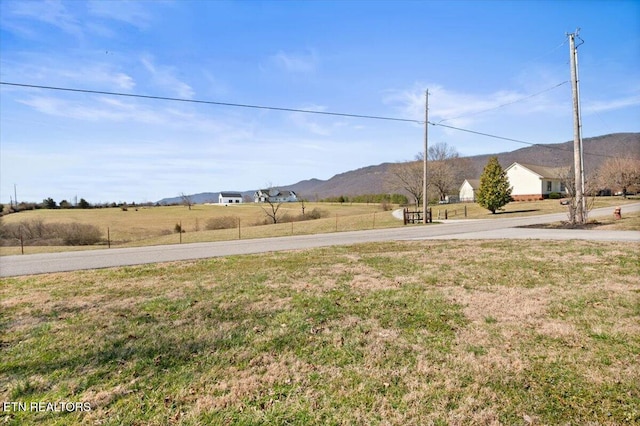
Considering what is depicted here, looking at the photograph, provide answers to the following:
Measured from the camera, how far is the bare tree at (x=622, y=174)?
46250 millimetres

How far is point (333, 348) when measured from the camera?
3.99 metres

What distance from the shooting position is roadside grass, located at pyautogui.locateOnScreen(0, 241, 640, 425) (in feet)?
9.37

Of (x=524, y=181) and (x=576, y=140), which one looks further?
(x=524, y=181)

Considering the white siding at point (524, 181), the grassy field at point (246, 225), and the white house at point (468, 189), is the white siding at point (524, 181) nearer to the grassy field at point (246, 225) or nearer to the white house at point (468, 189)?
the grassy field at point (246, 225)

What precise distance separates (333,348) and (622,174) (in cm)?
6033

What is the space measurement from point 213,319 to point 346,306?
2.06 meters

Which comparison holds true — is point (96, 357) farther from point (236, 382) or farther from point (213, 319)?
point (236, 382)

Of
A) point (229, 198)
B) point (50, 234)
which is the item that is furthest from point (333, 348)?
point (229, 198)

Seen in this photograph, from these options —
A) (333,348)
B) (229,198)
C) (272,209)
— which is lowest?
(333,348)

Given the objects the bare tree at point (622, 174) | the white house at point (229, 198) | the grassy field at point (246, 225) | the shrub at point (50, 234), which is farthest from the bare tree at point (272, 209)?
the white house at point (229, 198)

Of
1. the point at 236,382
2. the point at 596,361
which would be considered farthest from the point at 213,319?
the point at 596,361

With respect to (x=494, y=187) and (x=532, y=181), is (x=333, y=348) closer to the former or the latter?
(x=494, y=187)

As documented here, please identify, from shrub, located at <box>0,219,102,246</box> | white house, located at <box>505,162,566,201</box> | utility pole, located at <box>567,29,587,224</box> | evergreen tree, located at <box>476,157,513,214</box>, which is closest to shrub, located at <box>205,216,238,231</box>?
shrub, located at <box>0,219,102,246</box>

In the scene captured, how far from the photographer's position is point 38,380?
3.39m
